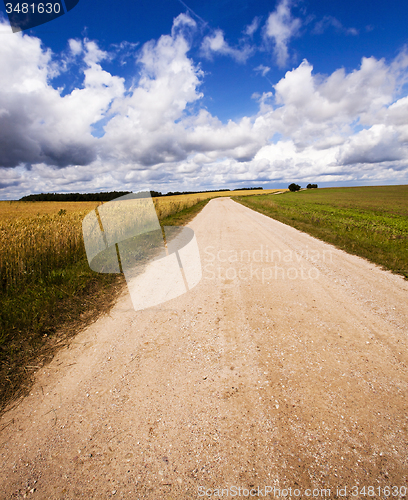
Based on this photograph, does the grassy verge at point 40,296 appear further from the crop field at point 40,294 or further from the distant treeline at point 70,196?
the distant treeline at point 70,196

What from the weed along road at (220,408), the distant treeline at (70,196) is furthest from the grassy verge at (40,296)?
the distant treeline at (70,196)

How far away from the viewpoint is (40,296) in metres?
4.34

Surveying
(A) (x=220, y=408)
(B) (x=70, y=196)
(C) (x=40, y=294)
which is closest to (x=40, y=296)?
(C) (x=40, y=294)

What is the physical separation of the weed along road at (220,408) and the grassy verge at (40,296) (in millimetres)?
288

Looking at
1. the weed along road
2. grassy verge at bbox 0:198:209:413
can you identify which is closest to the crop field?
grassy verge at bbox 0:198:209:413

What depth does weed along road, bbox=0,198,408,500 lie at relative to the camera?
171cm

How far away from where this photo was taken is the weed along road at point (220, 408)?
1.71 metres

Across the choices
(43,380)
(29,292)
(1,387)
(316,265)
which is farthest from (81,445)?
(316,265)

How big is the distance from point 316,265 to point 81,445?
634 cm

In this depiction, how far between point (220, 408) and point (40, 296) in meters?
4.01

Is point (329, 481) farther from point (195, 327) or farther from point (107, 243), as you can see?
point (107, 243)

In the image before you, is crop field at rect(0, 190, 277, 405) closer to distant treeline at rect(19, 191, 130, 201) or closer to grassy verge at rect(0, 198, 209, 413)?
grassy verge at rect(0, 198, 209, 413)

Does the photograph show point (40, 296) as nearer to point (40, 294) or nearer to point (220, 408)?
point (40, 294)

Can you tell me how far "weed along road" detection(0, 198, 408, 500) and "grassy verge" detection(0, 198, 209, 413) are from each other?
0.29 metres
